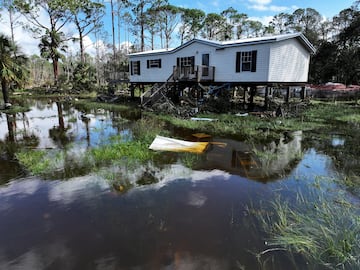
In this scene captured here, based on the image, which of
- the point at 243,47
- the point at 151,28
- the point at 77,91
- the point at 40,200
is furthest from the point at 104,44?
the point at 40,200

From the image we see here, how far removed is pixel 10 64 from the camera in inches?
625

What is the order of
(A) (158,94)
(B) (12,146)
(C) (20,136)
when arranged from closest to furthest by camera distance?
(B) (12,146), (C) (20,136), (A) (158,94)

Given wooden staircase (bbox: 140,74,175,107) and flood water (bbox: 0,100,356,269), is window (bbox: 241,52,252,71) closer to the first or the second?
wooden staircase (bbox: 140,74,175,107)

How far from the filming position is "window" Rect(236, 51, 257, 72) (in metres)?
15.0

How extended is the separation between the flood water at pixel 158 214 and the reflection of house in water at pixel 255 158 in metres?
0.03

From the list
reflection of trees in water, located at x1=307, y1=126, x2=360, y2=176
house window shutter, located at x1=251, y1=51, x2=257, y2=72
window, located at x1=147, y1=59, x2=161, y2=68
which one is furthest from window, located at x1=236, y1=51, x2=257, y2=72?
window, located at x1=147, y1=59, x2=161, y2=68

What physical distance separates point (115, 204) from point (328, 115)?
1427 cm

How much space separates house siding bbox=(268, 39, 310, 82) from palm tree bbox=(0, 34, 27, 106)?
15.7 meters

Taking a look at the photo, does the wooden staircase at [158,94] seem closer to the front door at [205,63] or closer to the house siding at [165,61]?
the house siding at [165,61]

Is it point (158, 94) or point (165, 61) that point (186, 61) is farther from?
point (158, 94)

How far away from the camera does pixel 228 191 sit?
554 cm

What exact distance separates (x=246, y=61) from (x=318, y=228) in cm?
1301

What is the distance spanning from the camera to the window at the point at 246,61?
15.0 m

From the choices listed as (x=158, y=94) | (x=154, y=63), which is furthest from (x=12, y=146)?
(x=154, y=63)
